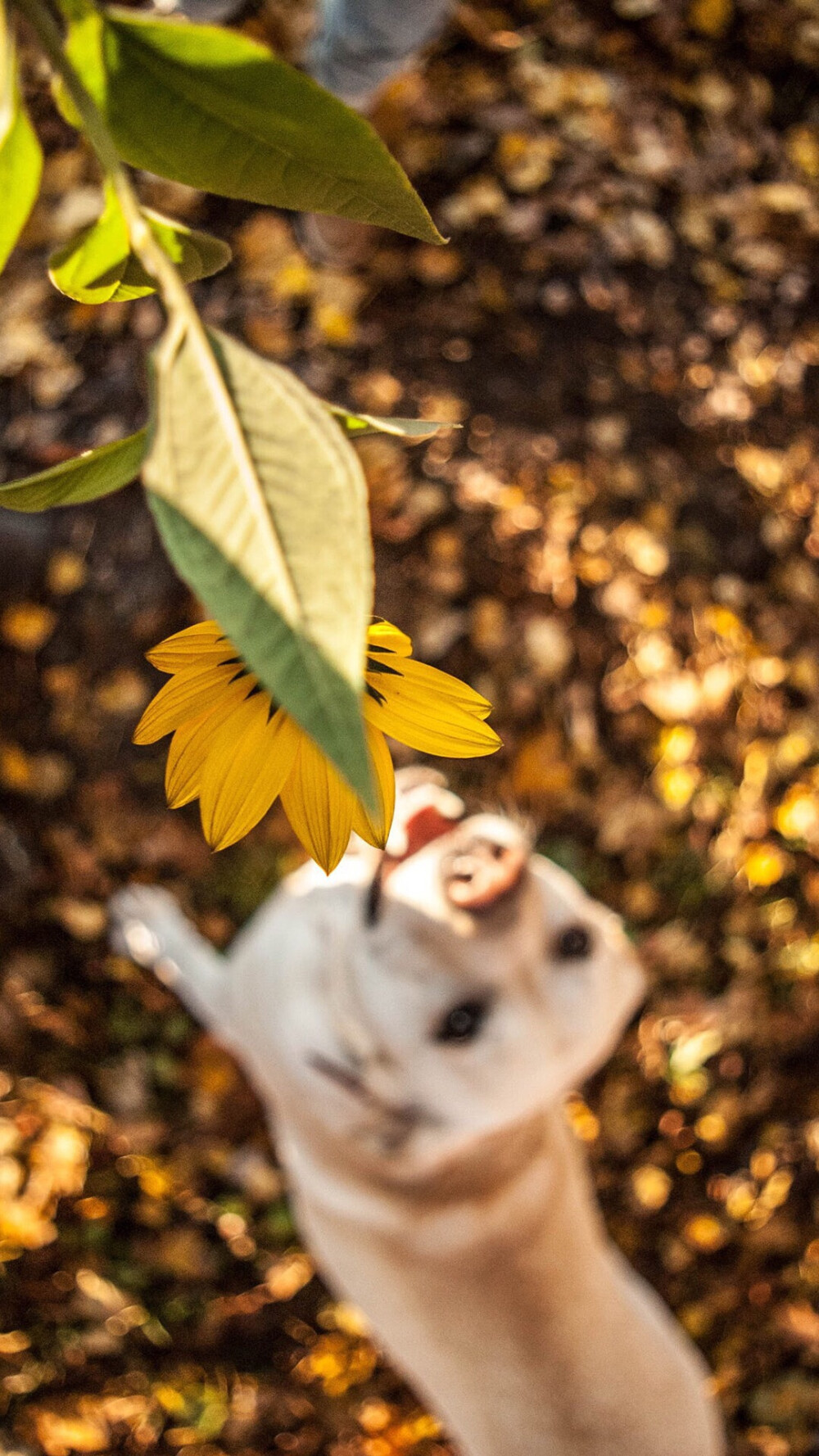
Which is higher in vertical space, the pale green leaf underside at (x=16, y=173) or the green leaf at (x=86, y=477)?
the pale green leaf underside at (x=16, y=173)

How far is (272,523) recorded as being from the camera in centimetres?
31

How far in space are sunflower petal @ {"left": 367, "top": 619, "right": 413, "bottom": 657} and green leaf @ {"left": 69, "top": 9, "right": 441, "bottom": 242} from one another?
0.15 meters

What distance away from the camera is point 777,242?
7.45ft

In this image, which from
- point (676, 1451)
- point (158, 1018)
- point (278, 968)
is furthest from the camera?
point (158, 1018)

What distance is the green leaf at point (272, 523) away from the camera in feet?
0.91

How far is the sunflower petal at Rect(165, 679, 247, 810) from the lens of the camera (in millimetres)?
426

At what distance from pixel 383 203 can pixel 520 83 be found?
2.08 metres

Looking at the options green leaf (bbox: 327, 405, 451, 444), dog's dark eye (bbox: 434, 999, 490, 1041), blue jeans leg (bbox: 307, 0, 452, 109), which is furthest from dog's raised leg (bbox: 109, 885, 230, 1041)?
green leaf (bbox: 327, 405, 451, 444)

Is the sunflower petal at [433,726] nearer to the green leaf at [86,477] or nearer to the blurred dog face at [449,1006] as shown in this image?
the green leaf at [86,477]

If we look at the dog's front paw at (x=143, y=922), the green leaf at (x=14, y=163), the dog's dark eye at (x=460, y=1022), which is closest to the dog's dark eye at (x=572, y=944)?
the dog's dark eye at (x=460, y=1022)

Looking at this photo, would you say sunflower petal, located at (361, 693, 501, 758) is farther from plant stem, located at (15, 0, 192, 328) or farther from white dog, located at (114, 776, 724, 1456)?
white dog, located at (114, 776, 724, 1456)

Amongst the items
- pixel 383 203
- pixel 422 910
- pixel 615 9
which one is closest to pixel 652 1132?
pixel 422 910

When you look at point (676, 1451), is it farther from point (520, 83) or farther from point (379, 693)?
point (520, 83)

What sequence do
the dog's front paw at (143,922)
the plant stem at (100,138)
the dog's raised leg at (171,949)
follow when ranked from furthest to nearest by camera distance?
the dog's front paw at (143,922) → the dog's raised leg at (171,949) → the plant stem at (100,138)
